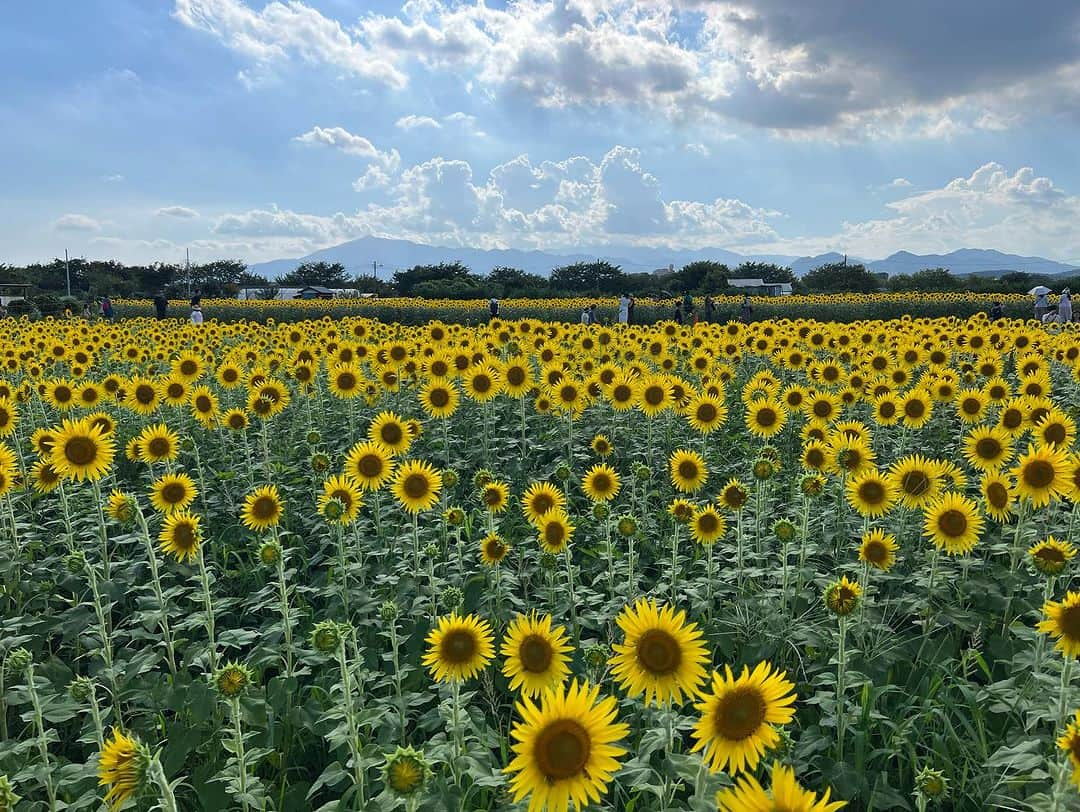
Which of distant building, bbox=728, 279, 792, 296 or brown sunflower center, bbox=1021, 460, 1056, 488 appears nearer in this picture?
brown sunflower center, bbox=1021, 460, 1056, 488

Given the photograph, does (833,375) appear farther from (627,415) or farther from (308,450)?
(308,450)

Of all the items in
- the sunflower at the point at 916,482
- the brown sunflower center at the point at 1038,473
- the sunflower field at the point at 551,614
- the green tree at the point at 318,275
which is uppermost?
the green tree at the point at 318,275

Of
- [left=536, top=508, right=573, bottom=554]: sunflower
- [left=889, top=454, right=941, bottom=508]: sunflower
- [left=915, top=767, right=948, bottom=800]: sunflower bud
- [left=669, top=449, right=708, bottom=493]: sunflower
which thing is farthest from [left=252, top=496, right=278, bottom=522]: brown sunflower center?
[left=889, top=454, right=941, bottom=508]: sunflower

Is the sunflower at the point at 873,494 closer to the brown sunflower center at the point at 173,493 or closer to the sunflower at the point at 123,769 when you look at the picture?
the sunflower at the point at 123,769

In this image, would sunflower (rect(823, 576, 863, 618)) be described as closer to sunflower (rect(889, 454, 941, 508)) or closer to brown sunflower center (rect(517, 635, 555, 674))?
brown sunflower center (rect(517, 635, 555, 674))

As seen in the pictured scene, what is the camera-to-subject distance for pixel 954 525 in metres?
4.28

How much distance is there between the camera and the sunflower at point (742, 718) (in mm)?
2109

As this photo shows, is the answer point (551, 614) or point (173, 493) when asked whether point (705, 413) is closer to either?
point (551, 614)

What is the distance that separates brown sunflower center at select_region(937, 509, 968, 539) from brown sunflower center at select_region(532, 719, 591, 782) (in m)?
3.24

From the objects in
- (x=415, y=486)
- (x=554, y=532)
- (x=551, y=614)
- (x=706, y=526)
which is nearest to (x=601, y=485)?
(x=706, y=526)

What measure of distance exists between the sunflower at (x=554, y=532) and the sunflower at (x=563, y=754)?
2.17 metres

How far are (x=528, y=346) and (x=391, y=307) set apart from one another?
89.0 feet

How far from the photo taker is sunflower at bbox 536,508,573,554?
170 inches

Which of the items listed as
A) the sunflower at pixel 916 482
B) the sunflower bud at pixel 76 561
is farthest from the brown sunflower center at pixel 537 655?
the sunflower bud at pixel 76 561
